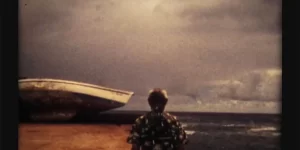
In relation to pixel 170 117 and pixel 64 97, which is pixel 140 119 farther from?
pixel 64 97

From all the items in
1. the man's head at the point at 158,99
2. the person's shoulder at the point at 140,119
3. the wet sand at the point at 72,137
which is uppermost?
the man's head at the point at 158,99

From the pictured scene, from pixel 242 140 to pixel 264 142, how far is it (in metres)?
0.07

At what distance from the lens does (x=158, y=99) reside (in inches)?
61.9

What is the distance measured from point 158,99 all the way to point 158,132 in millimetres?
116

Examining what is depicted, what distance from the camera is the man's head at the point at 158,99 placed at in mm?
1557

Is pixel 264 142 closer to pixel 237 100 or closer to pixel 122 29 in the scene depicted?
pixel 237 100

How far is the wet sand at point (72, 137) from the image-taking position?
1.60 meters

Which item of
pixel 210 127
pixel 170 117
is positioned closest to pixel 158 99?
pixel 170 117

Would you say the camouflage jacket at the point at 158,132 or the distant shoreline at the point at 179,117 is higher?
the distant shoreline at the point at 179,117

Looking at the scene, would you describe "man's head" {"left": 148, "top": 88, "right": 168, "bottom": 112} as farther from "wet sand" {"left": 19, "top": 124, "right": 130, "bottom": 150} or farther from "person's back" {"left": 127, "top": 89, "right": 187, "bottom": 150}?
"wet sand" {"left": 19, "top": 124, "right": 130, "bottom": 150}

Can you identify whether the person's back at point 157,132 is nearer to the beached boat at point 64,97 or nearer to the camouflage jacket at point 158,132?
the camouflage jacket at point 158,132

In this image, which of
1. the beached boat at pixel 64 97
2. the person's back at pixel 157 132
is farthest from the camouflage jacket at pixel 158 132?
the beached boat at pixel 64 97
